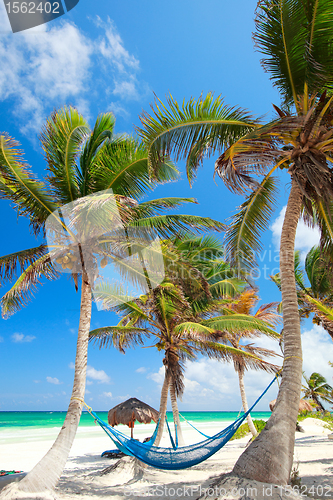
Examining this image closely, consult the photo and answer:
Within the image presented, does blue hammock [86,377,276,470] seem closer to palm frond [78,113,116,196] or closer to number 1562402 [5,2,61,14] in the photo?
palm frond [78,113,116,196]

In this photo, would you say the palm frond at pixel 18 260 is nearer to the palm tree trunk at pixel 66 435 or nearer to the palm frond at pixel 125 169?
the palm tree trunk at pixel 66 435

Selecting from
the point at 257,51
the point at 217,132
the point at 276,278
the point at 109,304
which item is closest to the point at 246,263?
the point at 217,132

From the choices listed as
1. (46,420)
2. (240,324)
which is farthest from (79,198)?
(46,420)

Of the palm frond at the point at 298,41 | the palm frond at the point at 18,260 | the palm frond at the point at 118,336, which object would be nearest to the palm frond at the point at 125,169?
the palm frond at the point at 18,260

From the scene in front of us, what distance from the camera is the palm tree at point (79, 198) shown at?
4.70m

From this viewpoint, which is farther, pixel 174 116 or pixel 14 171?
pixel 14 171

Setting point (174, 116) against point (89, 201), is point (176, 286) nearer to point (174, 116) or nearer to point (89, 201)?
point (89, 201)

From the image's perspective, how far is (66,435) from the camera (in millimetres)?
4035

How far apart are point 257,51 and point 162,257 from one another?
326 cm

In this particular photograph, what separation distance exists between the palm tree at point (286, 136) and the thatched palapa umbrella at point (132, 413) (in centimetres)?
552

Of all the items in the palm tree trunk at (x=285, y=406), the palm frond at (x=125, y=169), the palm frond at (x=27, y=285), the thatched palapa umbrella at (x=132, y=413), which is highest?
the palm frond at (x=125, y=169)

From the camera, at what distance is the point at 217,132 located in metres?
3.80

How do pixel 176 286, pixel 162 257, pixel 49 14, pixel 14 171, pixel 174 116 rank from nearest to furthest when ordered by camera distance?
pixel 49 14 < pixel 174 116 < pixel 14 171 < pixel 162 257 < pixel 176 286

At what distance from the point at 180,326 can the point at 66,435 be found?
283 cm
